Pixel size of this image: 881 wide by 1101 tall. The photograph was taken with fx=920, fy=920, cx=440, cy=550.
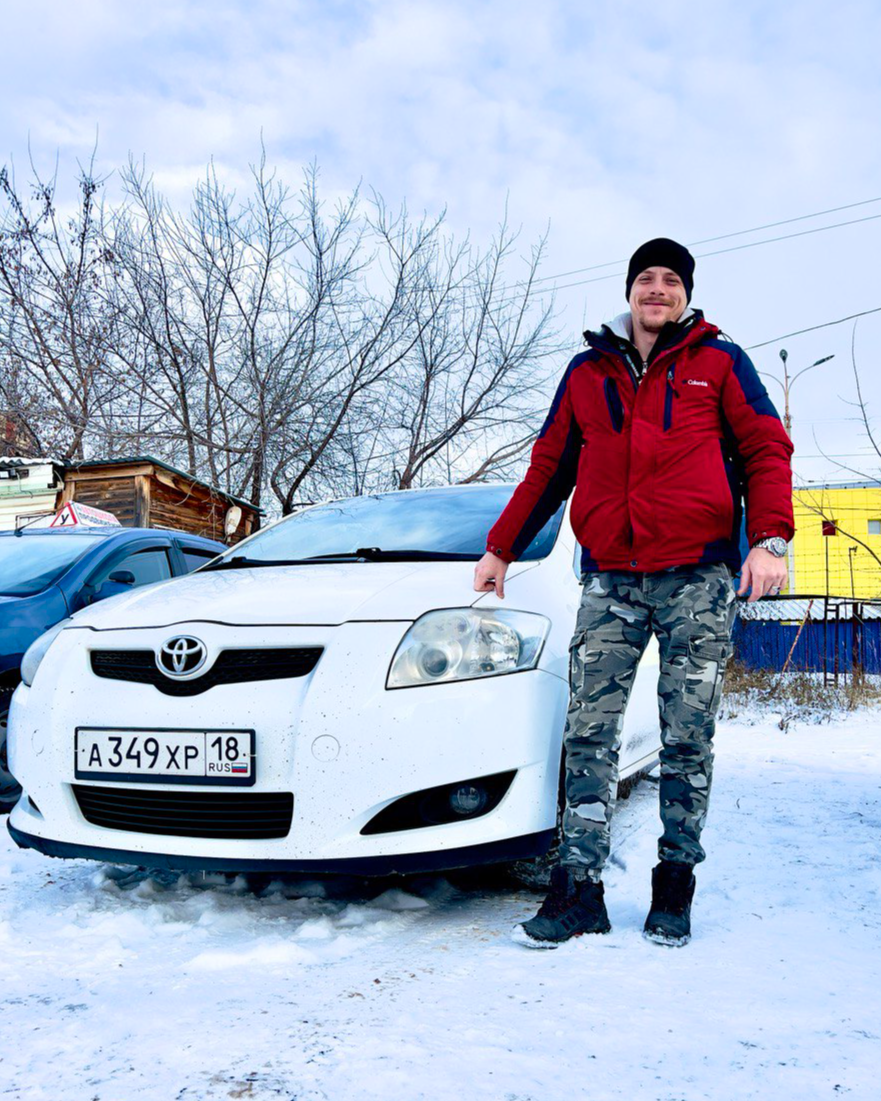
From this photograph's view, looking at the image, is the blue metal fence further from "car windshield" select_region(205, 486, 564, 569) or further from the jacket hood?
the jacket hood

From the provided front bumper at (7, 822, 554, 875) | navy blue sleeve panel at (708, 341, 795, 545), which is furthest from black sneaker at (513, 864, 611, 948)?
navy blue sleeve panel at (708, 341, 795, 545)

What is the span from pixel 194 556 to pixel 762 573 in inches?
158

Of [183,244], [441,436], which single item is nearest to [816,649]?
[441,436]

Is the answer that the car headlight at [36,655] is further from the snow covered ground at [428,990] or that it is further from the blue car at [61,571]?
the blue car at [61,571]

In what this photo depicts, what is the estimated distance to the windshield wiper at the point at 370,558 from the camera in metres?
2.92

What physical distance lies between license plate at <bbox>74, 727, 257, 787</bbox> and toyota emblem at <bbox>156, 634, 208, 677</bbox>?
0.51ft

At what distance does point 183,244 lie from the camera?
657 inches

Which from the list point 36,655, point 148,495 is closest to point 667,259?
point 36,655

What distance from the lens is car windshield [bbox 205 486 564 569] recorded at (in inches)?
121

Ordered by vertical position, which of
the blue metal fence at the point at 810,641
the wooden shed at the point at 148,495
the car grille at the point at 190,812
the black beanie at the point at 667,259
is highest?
the wooden shed at the point at 148,495

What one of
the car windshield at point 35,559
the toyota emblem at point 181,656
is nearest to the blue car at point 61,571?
the car windshield at point 35,559

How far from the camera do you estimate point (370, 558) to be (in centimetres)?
301

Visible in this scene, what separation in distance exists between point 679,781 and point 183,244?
16.5 metres

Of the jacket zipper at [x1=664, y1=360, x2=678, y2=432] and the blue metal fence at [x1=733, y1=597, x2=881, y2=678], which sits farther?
the blue metal fence at [x1=733, y1=597, x2=881, y2=678]
